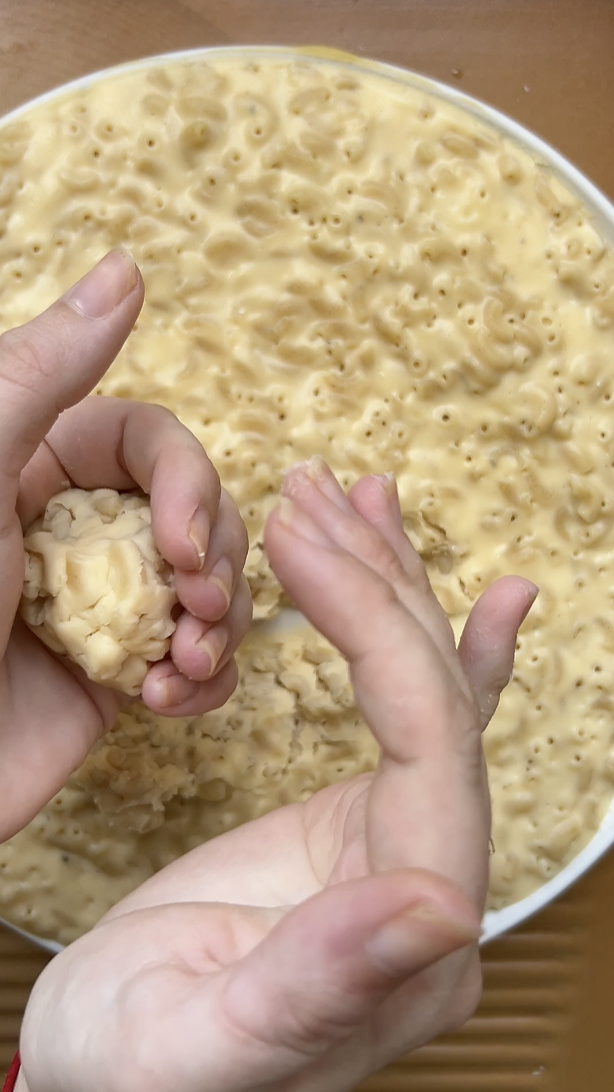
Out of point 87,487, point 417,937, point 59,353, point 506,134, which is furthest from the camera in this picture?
point 506,134

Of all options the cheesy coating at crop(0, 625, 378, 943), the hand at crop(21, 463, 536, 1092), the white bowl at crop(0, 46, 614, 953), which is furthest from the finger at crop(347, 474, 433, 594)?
the white bowl at crop(0, 46, 614, 953)

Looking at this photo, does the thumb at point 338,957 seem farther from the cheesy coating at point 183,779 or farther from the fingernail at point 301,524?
the cheesy coating at point 183,779

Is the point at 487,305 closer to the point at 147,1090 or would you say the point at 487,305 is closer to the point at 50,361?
the point at 50,361

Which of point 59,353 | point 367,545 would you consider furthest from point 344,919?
point 59,353

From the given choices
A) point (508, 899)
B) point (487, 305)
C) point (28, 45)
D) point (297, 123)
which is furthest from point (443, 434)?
point (28, 45)

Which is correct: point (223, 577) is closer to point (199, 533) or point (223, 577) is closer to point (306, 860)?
point (199, 533)

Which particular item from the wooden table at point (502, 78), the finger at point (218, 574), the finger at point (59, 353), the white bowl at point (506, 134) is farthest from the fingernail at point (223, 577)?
the wooden table at point (502, 78)

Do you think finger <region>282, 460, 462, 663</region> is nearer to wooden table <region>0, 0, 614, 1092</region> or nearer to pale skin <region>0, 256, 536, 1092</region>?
pale skin <region>0, 256, 536, 1092</region>
